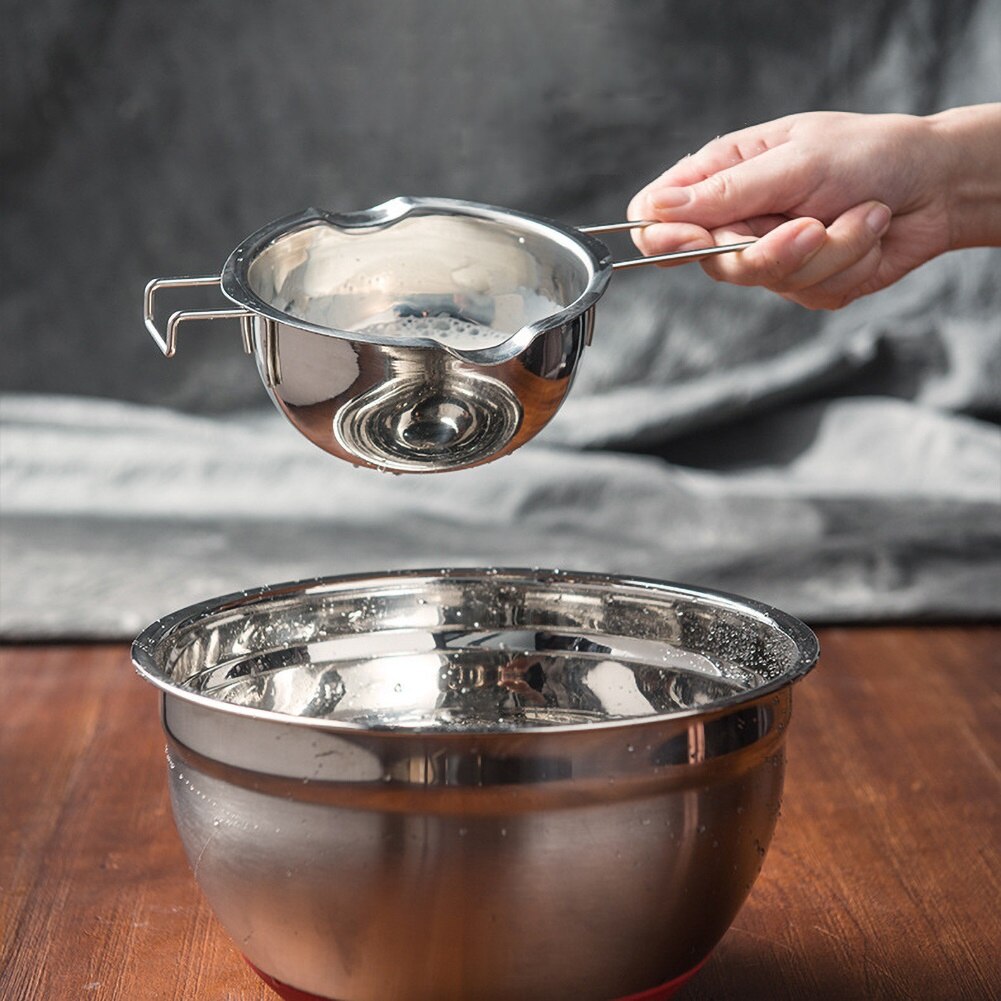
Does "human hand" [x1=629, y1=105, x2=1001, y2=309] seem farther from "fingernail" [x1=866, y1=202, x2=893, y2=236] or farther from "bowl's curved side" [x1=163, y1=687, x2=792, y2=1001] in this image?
"bowl's curved side" [x1=163, y1=687, x2=792, y2=1001]

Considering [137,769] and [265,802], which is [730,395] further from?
[265,802]

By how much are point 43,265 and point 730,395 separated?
0.79 m

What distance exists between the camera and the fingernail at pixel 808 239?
80cm

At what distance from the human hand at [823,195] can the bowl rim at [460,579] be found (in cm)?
22

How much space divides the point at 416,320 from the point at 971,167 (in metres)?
0.42

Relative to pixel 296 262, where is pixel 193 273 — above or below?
below

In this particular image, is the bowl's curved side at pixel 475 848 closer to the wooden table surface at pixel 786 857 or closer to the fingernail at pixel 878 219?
the wooden table surface at pixel 786 857

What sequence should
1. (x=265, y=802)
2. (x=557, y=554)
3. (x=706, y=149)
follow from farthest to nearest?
(x=557, y=554), (x=706, y=149), (x=265, y=802)

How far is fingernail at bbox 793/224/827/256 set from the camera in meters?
0.80

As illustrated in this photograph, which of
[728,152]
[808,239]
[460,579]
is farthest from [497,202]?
[460,579]

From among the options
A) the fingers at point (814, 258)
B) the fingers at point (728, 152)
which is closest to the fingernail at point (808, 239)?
the fingers at point (814, 258)

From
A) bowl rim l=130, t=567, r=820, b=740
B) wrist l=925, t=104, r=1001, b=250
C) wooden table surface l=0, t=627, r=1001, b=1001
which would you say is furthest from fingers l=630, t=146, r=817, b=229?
wooden table surface l=0, t=627, r=1001, b=1001

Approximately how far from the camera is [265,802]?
53 centimetres

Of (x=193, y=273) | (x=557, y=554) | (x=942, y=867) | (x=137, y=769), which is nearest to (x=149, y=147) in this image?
(x=193, y=273)
